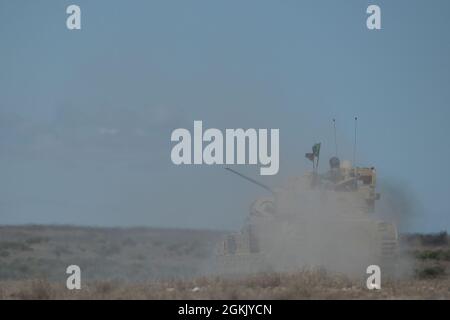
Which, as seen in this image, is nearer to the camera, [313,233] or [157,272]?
[313,233]

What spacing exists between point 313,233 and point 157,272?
12106mm

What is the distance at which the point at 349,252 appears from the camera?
2695 cm

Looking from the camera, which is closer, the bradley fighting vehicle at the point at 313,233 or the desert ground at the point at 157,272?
the desert ground at the point at 157,272

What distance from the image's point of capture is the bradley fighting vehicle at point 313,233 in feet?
88.1

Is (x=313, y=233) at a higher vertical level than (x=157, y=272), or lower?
higher

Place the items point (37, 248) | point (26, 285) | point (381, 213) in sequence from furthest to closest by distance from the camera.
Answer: point (37, 248) → point (381, 213) → point (26, 285)

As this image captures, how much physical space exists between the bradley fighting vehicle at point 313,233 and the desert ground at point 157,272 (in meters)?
1.26

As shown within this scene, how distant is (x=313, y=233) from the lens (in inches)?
1072

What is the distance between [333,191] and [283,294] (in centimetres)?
1035
